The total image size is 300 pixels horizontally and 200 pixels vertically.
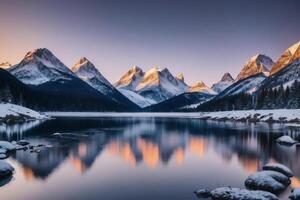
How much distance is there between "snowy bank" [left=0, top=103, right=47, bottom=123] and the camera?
4791 inches

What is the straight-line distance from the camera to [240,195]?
23.0 metres

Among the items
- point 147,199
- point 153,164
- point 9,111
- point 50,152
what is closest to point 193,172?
point 153,164

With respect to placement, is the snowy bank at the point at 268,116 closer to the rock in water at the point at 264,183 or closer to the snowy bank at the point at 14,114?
the rock in water at the point at 264,183

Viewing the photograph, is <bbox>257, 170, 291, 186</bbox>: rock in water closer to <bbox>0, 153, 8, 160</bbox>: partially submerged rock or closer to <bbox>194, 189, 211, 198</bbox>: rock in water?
<bbox>194, 189, 211, 198</bbox>: rock in water

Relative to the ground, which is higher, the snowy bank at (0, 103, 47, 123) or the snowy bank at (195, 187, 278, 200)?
the snowy bank at (0, 103, 47, 123)

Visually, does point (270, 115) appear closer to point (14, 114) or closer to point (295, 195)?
point (14, 114)

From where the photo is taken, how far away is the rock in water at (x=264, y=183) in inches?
1033

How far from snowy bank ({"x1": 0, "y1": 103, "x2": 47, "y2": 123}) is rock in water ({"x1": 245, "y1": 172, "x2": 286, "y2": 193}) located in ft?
363

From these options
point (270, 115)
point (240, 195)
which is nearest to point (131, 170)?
point (240, 195)

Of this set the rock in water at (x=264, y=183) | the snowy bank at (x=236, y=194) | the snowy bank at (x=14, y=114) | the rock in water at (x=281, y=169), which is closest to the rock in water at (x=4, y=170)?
the snowy bank at (x=236, y=194)

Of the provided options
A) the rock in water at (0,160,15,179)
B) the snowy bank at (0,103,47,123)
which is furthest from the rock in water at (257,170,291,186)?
the snowy bank at (0,103,47,123)

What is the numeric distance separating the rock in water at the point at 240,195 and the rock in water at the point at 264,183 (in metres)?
3.20

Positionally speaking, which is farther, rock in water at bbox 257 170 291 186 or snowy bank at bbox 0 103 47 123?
snowy bank at bbox 0 103 47 123

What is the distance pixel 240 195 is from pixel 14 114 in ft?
404
